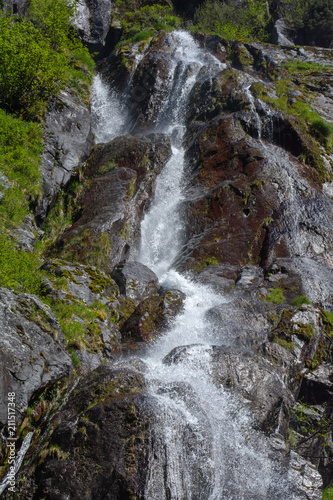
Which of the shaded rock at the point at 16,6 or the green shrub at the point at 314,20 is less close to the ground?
the green shrub at the point at 314,20

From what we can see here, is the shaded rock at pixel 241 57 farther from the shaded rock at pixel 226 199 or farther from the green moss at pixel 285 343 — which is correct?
the green moss at pixel 285 343

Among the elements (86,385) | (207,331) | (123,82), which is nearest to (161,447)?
(86,385)

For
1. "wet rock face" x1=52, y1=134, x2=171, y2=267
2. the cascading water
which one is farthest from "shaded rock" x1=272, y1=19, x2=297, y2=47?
the cascading water

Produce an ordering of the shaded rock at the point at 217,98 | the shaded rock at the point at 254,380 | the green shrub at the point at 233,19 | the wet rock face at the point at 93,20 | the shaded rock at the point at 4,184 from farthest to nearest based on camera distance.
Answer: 1. the green shrub at the point at 233,19
2. the wet rock face at the point at 93,20
3. the shaded rock at the point at 217,98
4. the shaded rock at the point at 4,184
5. the shaded rock at the point at 254,380

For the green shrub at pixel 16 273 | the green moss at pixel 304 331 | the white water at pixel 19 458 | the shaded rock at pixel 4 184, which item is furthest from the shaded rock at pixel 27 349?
the green moss at pixel 304 331

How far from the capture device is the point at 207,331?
10.8 meters

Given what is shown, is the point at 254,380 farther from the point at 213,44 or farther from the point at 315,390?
the point at 213,44

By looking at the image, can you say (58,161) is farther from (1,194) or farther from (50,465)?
(50,465)

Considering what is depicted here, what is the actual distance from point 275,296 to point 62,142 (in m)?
10.3

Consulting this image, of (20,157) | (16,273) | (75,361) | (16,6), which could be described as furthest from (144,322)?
(16,6)

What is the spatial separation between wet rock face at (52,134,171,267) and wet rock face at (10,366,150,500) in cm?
692

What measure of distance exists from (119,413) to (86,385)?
1.24 m

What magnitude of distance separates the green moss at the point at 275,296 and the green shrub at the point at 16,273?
6.67 m

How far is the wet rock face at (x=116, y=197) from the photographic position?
13.6m
